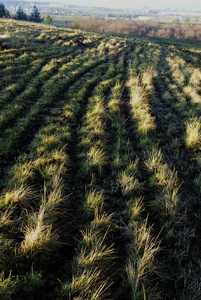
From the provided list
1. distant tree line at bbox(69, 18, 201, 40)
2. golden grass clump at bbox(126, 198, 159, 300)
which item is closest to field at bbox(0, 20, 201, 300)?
golden grass clump at bbox(126, 198, 159, 300)

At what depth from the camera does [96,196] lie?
2979 mm

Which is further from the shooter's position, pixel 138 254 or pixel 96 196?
pixel 96 196

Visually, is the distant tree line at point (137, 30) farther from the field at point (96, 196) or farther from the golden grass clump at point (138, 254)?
the golden grass clump at point (138, 254)

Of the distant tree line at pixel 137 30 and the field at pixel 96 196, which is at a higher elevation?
the distant tree line at pixel 137 30

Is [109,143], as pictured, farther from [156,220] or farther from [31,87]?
[31,87]

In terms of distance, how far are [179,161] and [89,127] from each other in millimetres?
2509

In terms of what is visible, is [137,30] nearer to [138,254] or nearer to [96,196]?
[96,196]

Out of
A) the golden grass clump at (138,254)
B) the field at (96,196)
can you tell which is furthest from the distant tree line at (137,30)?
the golden grass clump at (138,254)

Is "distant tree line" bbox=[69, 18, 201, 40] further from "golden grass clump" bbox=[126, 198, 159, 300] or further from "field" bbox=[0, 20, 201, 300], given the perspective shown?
"golden grass clump" bbox=[126, 198, 159, 300]

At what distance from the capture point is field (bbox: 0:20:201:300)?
210cm

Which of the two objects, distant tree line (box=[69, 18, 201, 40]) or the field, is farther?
distant tree line (box=[69, 18, 201, 40])

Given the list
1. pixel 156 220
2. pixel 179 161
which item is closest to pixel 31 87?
pixel 179 161

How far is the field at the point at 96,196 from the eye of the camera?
2.10 metres

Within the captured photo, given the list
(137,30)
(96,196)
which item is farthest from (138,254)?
(137,30)
